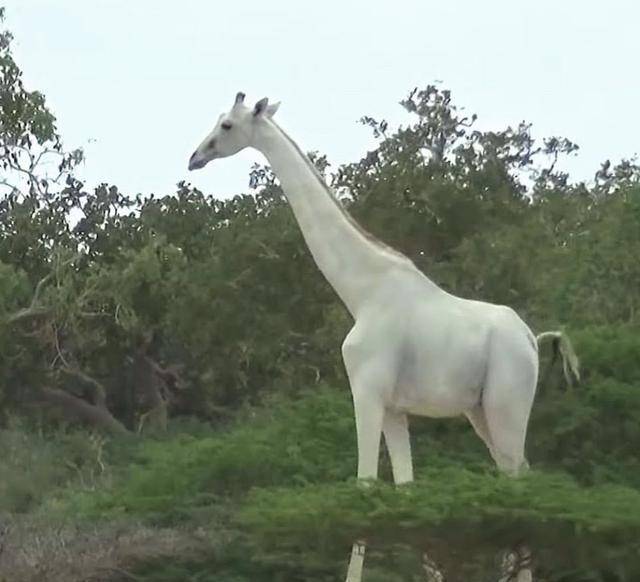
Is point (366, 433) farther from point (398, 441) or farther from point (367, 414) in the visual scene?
point (398, 441)

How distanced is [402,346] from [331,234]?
0.58m

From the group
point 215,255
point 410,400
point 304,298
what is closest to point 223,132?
point 410,400

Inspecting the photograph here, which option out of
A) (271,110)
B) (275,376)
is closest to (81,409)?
(275,376)

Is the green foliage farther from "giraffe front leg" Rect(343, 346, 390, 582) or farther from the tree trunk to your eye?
"giraffe front leg" Rect(343, 346, 390, 582)

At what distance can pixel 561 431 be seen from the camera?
6898 millimetres

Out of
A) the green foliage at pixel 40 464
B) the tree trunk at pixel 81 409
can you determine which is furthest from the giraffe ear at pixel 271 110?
the tree trunk at pixel 81 409

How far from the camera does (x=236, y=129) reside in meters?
5.78

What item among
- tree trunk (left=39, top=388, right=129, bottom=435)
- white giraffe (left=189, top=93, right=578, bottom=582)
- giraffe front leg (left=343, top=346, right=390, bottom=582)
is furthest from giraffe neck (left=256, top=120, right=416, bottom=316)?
tree trunk (left=39, top=388, right=129, bottom=435)

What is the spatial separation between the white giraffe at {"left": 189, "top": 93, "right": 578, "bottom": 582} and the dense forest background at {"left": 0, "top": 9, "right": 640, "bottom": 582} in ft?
0.86

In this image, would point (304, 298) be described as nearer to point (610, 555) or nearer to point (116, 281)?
point (116, 281)

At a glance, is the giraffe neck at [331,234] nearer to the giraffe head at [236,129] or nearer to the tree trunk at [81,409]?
the giraffe head at [236,129]

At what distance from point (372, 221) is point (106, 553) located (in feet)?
26.4

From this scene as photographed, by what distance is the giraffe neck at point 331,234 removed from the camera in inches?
217

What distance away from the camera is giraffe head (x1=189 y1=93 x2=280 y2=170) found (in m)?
5.77
